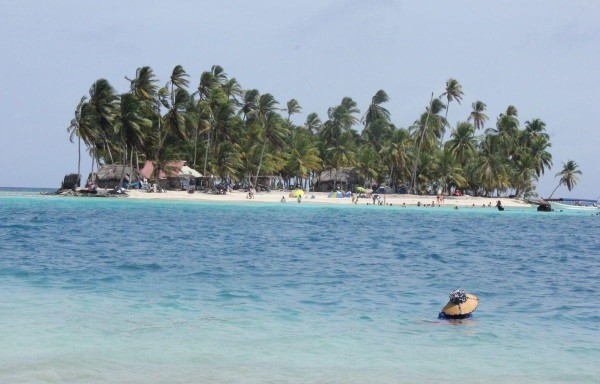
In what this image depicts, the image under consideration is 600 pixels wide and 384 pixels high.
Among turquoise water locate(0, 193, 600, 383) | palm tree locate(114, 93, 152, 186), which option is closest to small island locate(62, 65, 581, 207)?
palm tree locate(114, 93, 152, 186)

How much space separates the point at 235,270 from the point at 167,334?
23.5ft

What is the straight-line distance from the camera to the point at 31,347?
27.1ft

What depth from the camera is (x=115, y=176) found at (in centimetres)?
6469

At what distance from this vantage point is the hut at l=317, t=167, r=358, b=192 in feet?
271

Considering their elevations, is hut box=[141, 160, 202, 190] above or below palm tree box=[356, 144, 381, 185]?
below

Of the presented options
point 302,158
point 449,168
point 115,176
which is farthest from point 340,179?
point 115,176

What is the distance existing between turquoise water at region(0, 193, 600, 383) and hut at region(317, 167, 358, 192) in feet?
196

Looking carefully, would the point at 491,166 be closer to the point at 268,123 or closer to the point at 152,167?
the point at 268,123

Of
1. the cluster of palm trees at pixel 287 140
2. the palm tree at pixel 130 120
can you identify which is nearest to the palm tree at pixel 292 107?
the cluster of palm trees at pixel 287 140

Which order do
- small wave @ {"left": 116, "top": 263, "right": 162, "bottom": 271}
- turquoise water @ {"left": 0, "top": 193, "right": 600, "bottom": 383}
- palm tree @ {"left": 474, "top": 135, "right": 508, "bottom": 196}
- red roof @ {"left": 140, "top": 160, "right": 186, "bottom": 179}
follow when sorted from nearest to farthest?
turquoise water @ {"left": 0, "top": 193, "right": 600, "bottom": 383} → small wave @ {"left": 116, "top": 263, "right": 162, "bottom": 271} → red roof @ {"left": 140, "top": 160, "right": 186, "bottom": 179} → palm tree @ {"left": 474, "top": 135, "right": 508, "bottom": 196}

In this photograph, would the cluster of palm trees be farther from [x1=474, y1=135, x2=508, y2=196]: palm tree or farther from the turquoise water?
the turquoise water

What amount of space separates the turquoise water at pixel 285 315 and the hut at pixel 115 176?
1658 inches

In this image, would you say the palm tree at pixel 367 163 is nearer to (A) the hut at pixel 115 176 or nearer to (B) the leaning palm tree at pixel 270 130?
(B) the leaning palm tree at pixel 270 130

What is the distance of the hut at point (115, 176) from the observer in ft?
211
